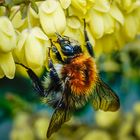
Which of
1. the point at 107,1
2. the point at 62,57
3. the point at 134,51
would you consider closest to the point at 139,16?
the point at 107,1

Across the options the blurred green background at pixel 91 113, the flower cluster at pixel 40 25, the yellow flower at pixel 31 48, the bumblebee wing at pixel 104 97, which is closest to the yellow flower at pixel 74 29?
the flower cluster at pixel 40 25

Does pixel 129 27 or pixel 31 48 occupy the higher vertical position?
pixel 31 48

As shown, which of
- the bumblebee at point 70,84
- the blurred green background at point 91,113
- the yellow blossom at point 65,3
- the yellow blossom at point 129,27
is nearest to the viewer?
the yellow blossom at point 65,3

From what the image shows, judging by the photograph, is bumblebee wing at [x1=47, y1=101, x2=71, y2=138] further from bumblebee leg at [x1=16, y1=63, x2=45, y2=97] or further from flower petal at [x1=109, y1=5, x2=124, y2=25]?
flower petal at [x1=109, y1=5, x2=124, y2=25]

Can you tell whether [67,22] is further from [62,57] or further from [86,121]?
[86,121]

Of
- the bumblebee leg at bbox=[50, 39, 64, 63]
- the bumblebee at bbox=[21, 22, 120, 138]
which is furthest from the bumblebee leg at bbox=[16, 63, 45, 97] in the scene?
the bumblebee leg at bbox=[50, 39, 64, 63]

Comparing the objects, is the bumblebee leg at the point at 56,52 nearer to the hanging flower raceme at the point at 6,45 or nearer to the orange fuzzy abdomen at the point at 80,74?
the orange fuzzy abdomen at the point at 80,74

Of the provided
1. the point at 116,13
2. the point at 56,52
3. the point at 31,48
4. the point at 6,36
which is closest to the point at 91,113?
the point at 116,13

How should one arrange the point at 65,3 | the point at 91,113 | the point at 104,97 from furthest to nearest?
1. the point at 91,113
2. the point at 104,97
3. the point at 65,3

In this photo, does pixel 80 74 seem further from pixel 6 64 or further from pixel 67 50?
pixel 6 64
